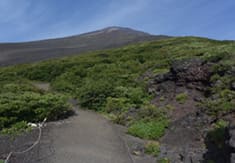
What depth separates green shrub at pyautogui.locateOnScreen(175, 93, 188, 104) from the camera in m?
13.0

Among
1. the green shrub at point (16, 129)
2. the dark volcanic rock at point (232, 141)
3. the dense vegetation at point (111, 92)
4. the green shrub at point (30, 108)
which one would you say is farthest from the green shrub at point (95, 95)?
the dark volcanic rock at point (232, 141)

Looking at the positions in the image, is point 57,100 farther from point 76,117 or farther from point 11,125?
point 11,125

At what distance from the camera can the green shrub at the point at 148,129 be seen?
10.7 meters

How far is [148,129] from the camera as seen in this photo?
11.1 meters

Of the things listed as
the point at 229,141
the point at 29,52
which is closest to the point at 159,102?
the point at 229,141

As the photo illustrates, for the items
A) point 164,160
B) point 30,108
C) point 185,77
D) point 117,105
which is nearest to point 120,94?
point 117,105

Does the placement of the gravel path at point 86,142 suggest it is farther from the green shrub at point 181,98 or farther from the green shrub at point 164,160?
the green shrub at point 181,98

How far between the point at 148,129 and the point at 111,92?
14.4 feet

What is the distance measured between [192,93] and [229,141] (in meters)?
6.31

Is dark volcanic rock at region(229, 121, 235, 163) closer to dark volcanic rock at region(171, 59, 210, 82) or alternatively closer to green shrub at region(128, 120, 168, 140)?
green shrub at region(128, 120, 168, 140)

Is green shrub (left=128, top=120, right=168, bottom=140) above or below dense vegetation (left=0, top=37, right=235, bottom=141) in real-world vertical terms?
below

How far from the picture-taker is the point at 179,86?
14.3m

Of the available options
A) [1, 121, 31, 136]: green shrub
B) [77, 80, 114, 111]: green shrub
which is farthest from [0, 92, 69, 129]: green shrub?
[77, 80, 114, 111]: green shrub

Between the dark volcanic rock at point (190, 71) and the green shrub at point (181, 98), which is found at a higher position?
the dark volcanic rock at point (190, 71)
